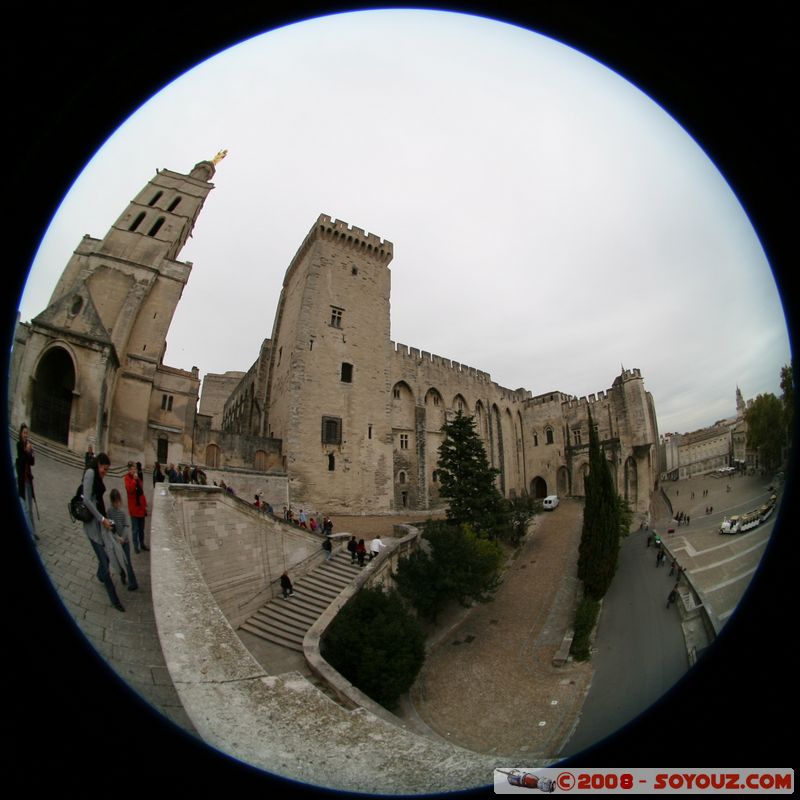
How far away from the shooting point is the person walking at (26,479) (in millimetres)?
1658

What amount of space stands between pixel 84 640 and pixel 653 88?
3.33 m

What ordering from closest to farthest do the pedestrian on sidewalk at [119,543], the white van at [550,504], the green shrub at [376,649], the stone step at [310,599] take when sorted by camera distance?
1. the pedestrian on sidewalk at [119,543]
2. the green shrub at [376,649]
3. the stone step at [310,599]
4. the white van at [550,504]

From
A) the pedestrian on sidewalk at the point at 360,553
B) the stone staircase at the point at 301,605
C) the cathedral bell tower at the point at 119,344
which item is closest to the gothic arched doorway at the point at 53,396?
the cathedral bell tower at the point at 119,344

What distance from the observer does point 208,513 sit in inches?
376

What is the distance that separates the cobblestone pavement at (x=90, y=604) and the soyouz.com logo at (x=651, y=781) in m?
1.51

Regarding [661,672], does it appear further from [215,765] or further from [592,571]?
[592,571]

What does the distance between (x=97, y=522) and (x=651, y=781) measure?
3.17 metres

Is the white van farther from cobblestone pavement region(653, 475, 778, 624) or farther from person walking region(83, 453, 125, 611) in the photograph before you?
person walking region(83, 453, 125, 611)

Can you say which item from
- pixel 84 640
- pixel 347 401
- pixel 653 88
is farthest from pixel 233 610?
pixel 347 401

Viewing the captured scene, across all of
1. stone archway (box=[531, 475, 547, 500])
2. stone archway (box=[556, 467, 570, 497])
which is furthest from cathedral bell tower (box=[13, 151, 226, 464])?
stone archway (box=[531, 475, 547, 500])

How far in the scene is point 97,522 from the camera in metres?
2.44

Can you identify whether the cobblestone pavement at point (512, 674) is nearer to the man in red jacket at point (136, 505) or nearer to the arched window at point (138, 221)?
the man in red jacket at point (136, 505)

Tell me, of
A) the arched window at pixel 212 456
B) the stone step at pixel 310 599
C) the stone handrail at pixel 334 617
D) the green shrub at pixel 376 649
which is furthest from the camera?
the arched window at pixel 212 456

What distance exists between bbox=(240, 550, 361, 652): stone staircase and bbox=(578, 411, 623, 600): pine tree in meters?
8.65
